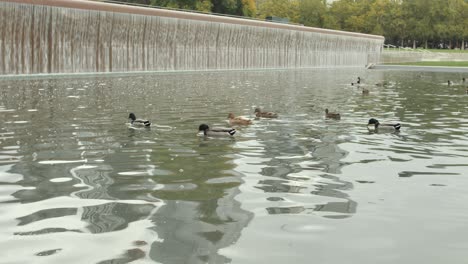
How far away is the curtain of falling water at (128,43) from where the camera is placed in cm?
3484

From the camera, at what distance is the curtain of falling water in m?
34.8

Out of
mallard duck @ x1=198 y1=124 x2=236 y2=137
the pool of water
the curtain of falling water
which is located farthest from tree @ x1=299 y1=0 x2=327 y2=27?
mallard duck @ x1=198 y1=124 x2=236 y2=137

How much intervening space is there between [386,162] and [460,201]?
2.69 m

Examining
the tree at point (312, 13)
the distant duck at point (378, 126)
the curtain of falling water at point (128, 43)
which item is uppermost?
the tree at point (312, 13)

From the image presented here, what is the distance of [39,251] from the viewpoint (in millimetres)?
5598

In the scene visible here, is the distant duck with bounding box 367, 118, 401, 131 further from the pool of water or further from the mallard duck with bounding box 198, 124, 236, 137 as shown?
the mallard duck with bounding box 198, 124, 236, 137

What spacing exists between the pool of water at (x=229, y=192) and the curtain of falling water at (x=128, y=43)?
2050 centimetres

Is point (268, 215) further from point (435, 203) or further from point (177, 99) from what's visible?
point (177, 99)

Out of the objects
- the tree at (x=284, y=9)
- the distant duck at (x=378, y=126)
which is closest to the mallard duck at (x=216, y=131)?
the distant duck at (x=378, y=126)

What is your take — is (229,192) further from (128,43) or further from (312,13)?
(312,13)

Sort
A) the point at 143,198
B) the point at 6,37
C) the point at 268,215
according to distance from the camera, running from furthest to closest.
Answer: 1. the point at 6,37
2. the point at 143,198
3. the point at 268,215

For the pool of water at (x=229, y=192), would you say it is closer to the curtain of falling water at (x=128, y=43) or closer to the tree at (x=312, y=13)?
the curtain of falling water at (x=128, y=43)

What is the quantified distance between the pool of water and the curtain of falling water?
20499mm

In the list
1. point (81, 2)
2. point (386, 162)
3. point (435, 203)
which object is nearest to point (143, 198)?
point (435, 203)
